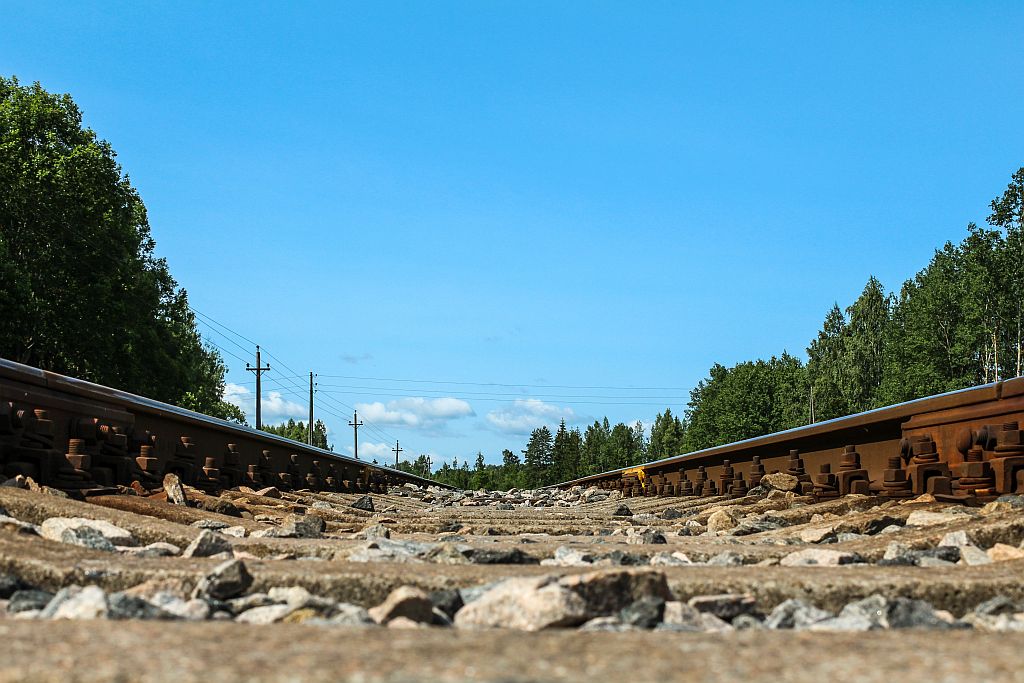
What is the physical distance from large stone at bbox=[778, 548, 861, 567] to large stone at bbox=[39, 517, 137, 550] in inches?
91.1

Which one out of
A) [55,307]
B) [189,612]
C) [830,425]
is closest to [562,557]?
[189,612]

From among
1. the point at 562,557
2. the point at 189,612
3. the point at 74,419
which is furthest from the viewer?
the point at 74,419

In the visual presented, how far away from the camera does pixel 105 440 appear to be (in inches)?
219

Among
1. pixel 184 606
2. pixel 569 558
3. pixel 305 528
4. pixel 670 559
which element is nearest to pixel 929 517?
pixel 670 559

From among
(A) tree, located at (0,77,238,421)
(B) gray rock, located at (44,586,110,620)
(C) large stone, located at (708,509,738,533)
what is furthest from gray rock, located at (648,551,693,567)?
(A) tree, located at (0,77,238,421)

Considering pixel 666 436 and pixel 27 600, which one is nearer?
pixel 27 600

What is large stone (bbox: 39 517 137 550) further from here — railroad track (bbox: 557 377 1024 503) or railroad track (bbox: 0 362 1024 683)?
railroad track (bbox: 557 377 1024 503)

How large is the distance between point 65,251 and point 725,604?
29.8 metres

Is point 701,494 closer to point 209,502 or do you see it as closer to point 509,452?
point 209,502

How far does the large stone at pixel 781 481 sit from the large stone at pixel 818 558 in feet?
14.0

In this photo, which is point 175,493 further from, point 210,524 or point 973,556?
point 973,556

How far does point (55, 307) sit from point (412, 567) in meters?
28.8

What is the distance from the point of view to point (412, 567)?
2627 mm

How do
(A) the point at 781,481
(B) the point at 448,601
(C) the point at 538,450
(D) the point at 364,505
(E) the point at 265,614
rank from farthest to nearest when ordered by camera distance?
(C) the point at 538,450 → (D) the point at 364,505 → (A) the point at 781,481 → (B) the point at 448,601 → (E) the point at 265,614
